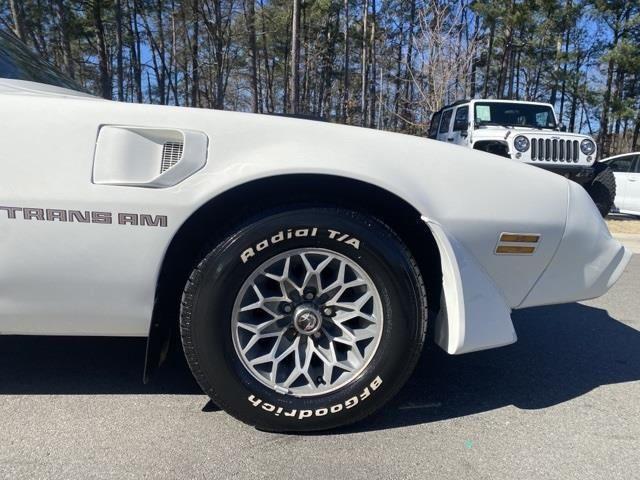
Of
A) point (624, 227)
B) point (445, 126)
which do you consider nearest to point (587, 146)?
point (624, 227)

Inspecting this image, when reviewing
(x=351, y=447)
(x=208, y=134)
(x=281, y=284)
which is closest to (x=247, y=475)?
(x=351, y=447)

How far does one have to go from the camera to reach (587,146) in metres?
9.88

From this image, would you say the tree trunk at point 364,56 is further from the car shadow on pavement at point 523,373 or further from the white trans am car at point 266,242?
the white trans am car at point 266,242

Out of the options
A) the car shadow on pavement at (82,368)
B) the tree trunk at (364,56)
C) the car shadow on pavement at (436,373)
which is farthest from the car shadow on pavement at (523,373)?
the tree trunk at (364,56)

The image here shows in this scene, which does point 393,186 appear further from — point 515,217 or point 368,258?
point 515,217

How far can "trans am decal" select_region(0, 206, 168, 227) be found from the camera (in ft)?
6.25

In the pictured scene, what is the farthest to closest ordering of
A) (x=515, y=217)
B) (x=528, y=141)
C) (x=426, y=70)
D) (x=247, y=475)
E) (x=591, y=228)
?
(x=426, y=70)
(x=528, y=141)
(x=591, y=228)
(x=515, y=217)
(x=247, y=475)

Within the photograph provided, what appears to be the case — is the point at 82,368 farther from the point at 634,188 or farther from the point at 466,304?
the point at 634,188

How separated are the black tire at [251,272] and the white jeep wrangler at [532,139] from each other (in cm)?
836

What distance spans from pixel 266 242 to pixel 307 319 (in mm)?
392

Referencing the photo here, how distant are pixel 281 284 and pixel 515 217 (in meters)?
1.07

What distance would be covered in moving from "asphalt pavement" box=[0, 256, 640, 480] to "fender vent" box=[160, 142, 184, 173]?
45.1 inches

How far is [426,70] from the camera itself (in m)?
18.1

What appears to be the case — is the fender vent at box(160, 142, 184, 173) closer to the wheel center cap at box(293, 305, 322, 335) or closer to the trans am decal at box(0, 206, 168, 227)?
the trans am decal at box(0, 206, 168, 227)
